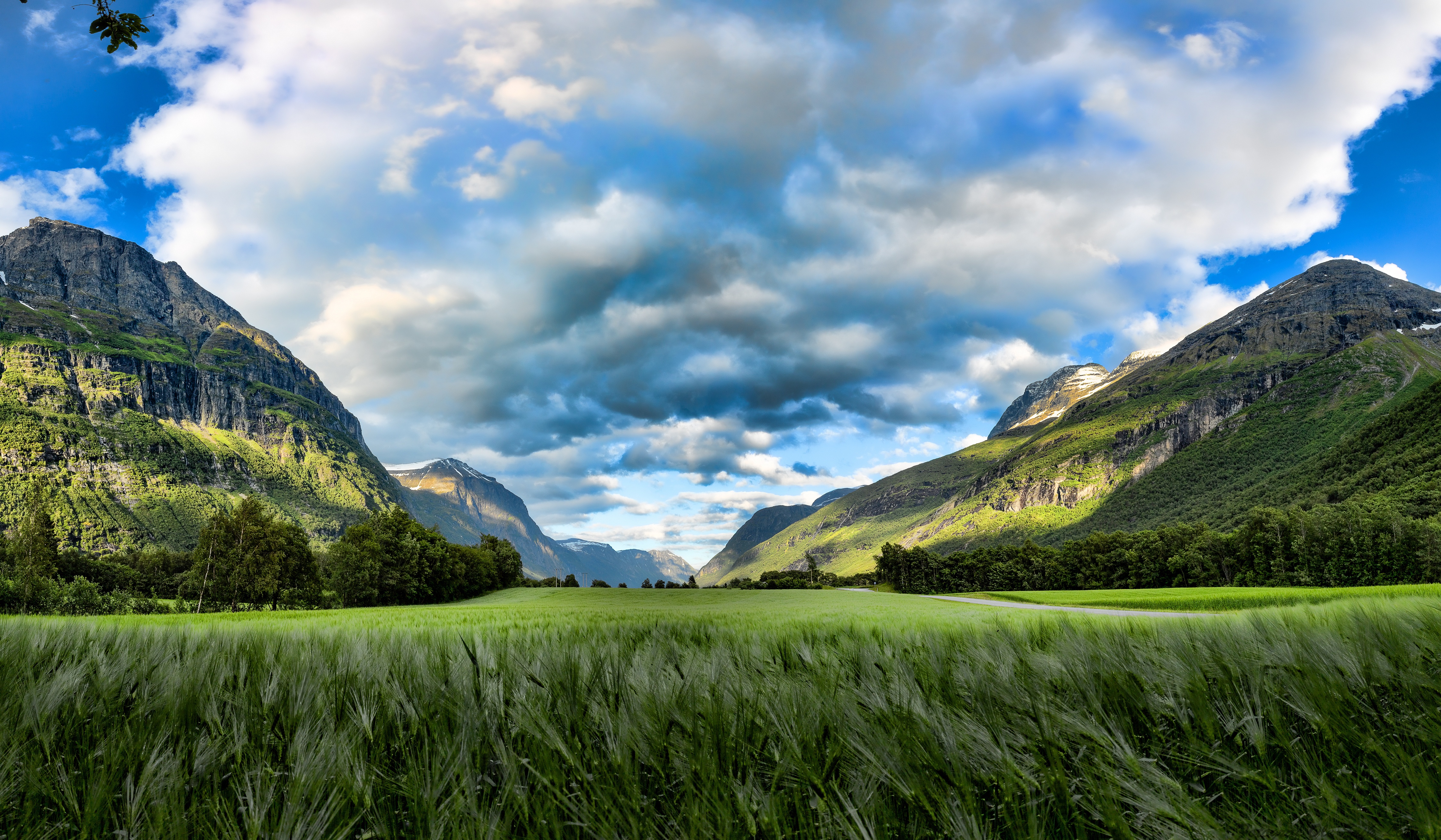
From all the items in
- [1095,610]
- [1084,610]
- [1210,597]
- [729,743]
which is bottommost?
[1210,597]

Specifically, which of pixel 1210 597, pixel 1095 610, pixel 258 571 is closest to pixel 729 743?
pixel 1095 610

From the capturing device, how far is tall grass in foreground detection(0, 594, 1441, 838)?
1454 mm

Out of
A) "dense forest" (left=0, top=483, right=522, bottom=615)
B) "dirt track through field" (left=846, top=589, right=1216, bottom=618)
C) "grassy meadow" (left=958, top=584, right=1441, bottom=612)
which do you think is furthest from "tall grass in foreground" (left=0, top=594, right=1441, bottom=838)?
"dense forest" (left=0, top=483, right=522, bottom=615)

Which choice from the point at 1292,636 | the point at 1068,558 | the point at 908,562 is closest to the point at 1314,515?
the point at 1068,558

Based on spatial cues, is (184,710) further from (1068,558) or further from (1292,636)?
(1068,558)

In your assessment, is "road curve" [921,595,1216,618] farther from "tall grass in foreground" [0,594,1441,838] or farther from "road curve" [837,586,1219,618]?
"tall grass in foreground" [0,594,1441,838]

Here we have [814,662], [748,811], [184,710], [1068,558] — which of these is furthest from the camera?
[1068,558]

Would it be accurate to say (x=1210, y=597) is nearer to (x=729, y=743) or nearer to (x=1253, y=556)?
(x=729, y=743)

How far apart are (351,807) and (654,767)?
2.78 ft

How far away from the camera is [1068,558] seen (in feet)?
367

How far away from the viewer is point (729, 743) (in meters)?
1.76

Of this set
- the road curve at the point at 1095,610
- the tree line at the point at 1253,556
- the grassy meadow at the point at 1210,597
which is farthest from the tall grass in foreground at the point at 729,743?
the tree line at the point at 1253,556

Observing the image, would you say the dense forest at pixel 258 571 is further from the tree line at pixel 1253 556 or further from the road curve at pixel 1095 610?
the tree line at pixel 1253 556

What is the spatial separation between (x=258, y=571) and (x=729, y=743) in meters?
79.7
